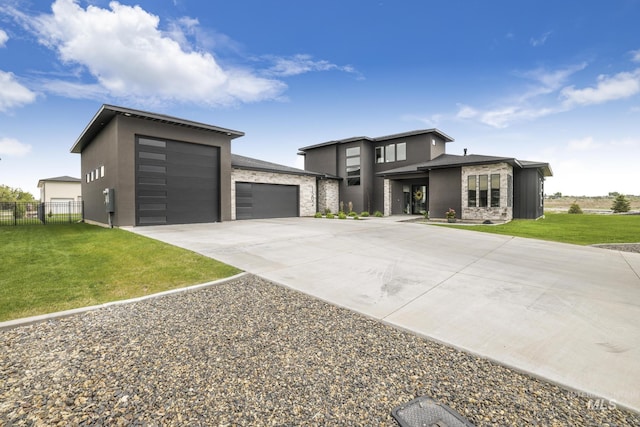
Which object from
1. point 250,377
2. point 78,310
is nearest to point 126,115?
point 78,310

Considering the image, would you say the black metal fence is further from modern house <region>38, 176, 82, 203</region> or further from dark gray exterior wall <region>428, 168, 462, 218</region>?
dark gray exterior wall <region>428, 168, 462, 218</region>

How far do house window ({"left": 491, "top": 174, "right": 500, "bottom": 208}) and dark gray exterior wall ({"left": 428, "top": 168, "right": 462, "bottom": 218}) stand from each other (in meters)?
2.00

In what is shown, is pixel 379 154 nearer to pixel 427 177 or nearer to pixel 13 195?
pixel 427 177

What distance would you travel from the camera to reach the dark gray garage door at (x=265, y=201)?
19109 millimetres

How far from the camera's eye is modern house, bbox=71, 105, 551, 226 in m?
14.1

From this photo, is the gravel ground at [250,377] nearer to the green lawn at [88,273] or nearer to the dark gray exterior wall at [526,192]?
the green lawn at [88,273]

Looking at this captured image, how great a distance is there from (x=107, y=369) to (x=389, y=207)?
80.3 ft

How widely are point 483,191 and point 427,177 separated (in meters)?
5.92

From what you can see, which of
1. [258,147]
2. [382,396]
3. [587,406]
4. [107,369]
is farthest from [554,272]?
[258,147]

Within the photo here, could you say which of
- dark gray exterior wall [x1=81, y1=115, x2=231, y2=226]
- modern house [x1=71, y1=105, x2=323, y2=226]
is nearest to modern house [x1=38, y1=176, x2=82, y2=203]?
modern house [x1=71, y1=105, x2=323, y2=226]

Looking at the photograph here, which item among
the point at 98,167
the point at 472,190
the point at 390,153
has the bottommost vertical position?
the point at 472,190

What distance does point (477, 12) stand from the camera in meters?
14.0

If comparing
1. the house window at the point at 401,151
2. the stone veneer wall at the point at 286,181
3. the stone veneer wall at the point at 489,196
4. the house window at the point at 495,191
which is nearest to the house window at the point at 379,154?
the house window at the point at 401,151

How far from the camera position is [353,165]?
1056 inches
